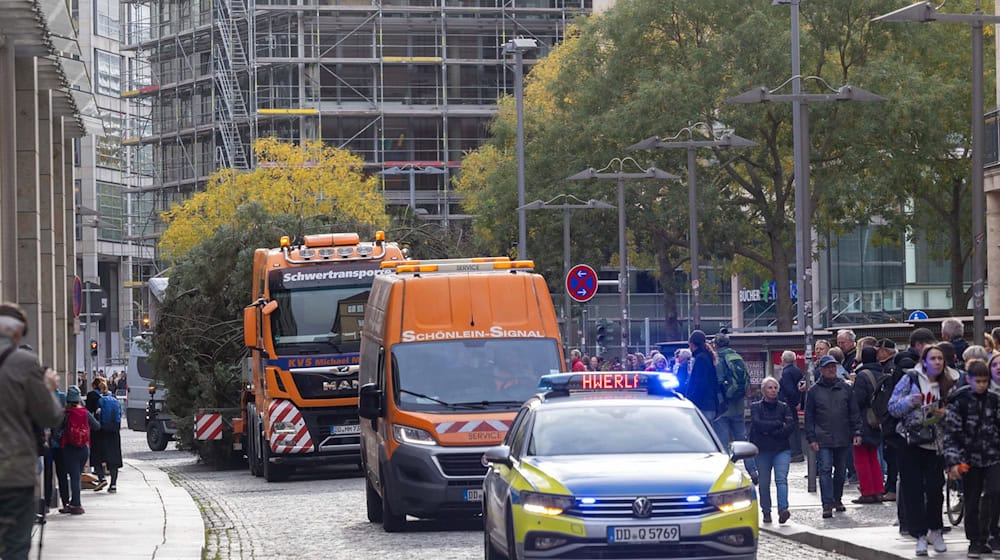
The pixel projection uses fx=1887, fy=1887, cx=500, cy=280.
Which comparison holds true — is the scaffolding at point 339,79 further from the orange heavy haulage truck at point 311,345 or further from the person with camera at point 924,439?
the person with camera at point 924,439

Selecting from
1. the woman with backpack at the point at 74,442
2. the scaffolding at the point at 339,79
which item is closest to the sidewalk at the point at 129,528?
the woman with backpack at the point at 74,442

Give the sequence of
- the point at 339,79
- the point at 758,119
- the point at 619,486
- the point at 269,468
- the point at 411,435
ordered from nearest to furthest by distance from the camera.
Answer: the point at 619,486, the point at 411,435, the point at 269,468, the point at 758,119, the point at 339,79

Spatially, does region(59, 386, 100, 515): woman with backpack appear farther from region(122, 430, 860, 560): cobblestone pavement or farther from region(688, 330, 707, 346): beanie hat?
region(688, 330, 707, 346): beanie hat

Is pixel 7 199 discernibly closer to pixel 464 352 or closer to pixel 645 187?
pixel 464 352

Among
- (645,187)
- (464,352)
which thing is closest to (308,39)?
(645,187)

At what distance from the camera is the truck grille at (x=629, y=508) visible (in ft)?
41.4

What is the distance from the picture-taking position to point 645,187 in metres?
54.2

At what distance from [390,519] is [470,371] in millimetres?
1794

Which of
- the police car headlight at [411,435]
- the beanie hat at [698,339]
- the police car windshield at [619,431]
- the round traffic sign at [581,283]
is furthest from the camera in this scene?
the round traffic sign at [581,283]

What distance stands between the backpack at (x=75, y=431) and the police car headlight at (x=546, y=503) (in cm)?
1211

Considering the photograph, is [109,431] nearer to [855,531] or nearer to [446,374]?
[446,374]

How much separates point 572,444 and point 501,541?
0.88m

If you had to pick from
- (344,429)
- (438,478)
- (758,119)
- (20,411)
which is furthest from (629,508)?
(758,119)

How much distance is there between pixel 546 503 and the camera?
12.8m
